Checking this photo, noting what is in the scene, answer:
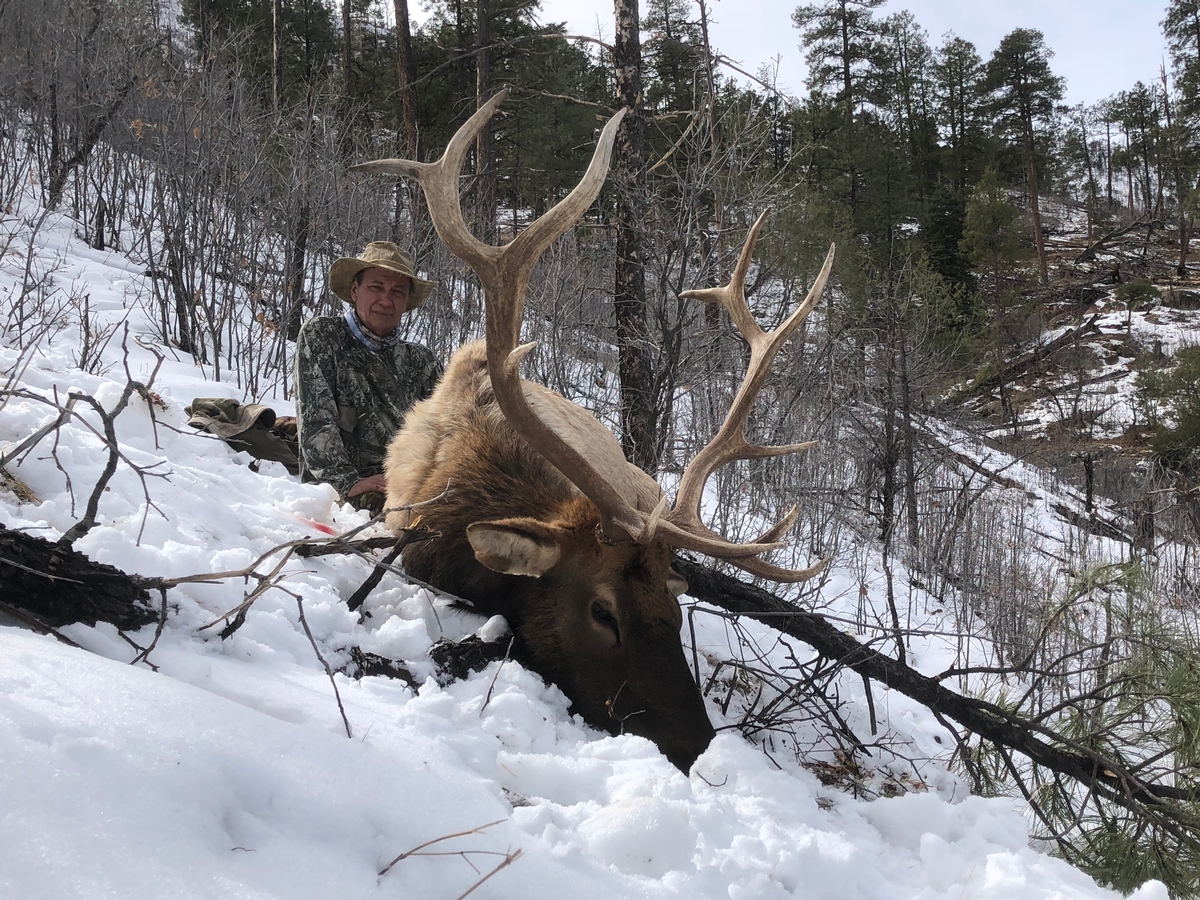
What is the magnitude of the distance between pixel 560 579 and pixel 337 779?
1542 millimetres

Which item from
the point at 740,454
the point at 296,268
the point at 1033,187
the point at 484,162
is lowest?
the point at 740,454

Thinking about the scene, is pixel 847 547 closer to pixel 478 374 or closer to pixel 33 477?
pixel 478 374

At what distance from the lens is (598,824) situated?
5.63 ft

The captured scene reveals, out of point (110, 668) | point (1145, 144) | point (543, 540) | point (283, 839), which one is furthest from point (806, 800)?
point (1145, 144)

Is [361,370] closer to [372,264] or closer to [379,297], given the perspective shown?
[379,297]

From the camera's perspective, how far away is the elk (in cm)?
274

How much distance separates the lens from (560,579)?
9.89 feet

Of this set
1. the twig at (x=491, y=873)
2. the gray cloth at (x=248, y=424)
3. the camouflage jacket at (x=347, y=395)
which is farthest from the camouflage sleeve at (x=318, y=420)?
the twig at (x=491, y=873)

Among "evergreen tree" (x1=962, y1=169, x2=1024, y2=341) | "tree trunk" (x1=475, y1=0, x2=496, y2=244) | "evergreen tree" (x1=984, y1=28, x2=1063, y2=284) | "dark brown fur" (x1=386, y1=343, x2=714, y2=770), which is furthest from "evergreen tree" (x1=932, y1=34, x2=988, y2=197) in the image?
"dark brown fur" (x1=386, y1=343, x2=714, y2=770)

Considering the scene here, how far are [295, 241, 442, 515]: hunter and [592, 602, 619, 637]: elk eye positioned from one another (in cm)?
206

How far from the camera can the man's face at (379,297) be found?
5109mm

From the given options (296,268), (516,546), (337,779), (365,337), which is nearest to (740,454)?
(516,546)

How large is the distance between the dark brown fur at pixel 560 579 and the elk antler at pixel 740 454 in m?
0.19

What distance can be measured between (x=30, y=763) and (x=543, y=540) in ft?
6.21
